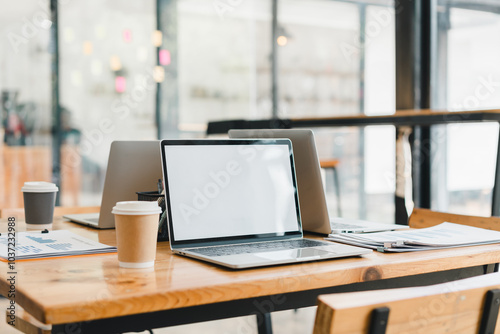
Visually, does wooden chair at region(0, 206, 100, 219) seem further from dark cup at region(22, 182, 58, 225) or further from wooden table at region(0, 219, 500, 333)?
wooden table at region(0, 219, 500, 333)

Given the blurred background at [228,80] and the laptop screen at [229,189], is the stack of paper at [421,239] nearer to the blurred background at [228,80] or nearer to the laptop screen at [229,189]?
the laptop screen at [229,189]

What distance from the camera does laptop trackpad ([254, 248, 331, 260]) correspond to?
44.5 inches

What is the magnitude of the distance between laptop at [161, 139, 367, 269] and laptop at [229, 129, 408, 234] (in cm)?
5

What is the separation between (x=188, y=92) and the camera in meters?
5.17

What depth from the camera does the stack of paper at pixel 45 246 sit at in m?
1.17

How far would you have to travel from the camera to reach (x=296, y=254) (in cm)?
Answer: 117

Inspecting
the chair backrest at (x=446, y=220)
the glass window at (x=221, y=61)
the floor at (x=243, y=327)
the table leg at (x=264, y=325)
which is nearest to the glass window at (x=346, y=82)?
the glass window at (x=221, y=61)

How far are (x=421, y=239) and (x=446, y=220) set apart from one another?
1.94 feet

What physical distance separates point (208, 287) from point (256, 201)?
508 mm

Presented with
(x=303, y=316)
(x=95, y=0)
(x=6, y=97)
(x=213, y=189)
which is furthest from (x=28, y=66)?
(x=213, y=189)

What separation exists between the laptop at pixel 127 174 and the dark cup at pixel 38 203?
0.12 m

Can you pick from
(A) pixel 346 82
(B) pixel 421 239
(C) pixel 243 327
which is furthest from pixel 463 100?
(B) pixel 421 239

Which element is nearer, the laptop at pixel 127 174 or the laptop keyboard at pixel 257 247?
the laptop keyboard at pixel 257 247

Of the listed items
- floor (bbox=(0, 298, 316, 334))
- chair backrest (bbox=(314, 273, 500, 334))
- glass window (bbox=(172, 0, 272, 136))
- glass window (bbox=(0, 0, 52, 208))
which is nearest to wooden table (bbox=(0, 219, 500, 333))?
chair backrest (bbox=(314, 273, 500, 334))
